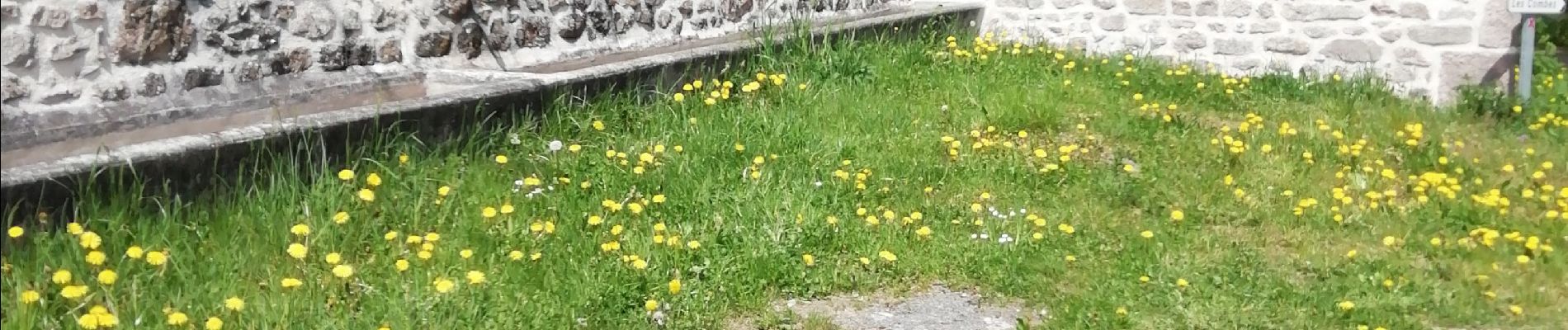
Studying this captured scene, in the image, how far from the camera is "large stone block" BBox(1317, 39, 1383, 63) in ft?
22.1

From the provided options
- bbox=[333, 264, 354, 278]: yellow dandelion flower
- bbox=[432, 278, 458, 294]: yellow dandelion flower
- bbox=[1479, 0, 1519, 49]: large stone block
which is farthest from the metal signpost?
bbox=[333, 264, 354, 278]: yellow dandelion flower

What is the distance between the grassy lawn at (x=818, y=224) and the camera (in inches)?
113

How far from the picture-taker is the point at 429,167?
3838 millimetres

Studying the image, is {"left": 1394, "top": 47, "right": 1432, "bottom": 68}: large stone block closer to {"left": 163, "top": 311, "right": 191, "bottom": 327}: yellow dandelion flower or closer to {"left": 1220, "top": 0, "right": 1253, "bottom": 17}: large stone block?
{"left": 1220, "top": 0, "right": 1253, "bottom": 17}: large stone block

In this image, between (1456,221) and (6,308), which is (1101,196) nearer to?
(1456,221)

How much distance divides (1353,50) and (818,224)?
4456mm

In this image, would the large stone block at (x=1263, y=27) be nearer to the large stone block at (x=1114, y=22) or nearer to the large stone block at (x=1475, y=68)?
the large stone block at (x=1114, y=22)

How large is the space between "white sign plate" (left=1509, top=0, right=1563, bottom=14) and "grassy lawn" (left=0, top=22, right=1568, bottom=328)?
547 mm

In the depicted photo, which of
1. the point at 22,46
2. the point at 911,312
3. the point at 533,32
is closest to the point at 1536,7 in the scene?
the point at 911,312

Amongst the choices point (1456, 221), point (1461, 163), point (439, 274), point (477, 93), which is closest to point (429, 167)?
point (477, 93)

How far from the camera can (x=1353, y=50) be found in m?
6.80

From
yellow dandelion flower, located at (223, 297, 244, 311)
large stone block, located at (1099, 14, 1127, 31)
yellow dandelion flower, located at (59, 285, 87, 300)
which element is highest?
yellow dandelion flower, located at (59, 285, 87, 300)

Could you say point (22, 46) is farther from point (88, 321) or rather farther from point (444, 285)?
point (444, 285)

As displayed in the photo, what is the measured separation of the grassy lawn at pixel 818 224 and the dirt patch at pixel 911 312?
0.07 m
